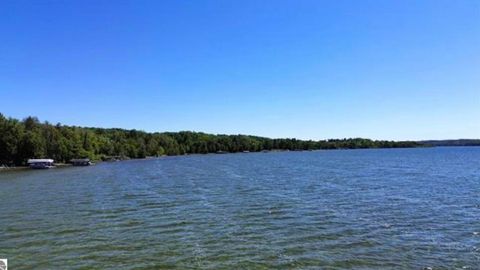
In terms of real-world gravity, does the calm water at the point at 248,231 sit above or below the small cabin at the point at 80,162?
below

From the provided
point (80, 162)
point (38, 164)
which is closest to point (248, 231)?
point (38, 164)

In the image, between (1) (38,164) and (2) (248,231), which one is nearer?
(2) (248,231)

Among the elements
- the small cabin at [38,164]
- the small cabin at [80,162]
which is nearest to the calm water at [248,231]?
the small cabin at [38,164]

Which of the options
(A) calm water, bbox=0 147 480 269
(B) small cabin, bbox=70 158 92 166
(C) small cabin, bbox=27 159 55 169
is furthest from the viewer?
(B) small cabin, bbox=70 158 92 166

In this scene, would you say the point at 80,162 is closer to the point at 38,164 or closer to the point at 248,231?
the point at 38,164

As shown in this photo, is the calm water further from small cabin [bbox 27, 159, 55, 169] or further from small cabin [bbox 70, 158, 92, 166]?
small cabin [bbox 70, 158, 92, 166]

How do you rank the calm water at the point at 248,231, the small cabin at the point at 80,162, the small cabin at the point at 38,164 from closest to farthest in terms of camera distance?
the calm water at the point at 248,231
the small cabin at the point at 38,164
the small cabin at the point at 80,162

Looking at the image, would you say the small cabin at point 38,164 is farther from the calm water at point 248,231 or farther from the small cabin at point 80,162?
the calm water at point 248,231

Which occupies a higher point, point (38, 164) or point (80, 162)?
point (80, 162)

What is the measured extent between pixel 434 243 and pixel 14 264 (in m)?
19.6

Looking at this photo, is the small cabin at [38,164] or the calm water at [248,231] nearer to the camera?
the calm water at [248,231]

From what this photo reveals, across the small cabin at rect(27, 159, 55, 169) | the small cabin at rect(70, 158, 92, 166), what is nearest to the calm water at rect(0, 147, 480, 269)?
the small cabin at rect(27, 159, 55, 169)

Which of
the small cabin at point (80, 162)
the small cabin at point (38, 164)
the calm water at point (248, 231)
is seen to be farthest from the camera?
the small cabin at point (80, 162)

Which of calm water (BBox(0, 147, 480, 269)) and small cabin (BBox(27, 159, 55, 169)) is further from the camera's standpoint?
small cabin (BBox(27, 159, 55, 169))
